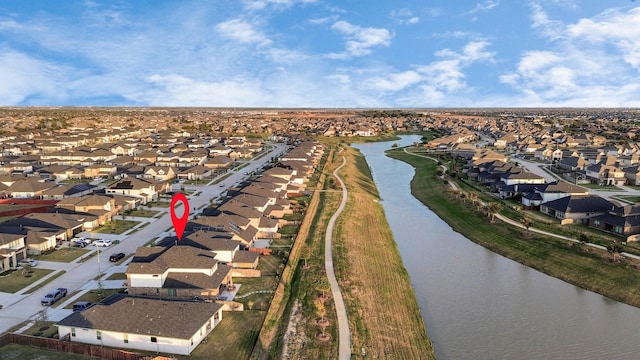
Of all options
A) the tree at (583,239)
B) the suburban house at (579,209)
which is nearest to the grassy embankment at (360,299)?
the tree at (583,239)

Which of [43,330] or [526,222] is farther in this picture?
[526,222]

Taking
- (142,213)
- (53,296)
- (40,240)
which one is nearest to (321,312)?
(53,296)

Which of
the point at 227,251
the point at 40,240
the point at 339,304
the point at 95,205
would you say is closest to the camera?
the point at 339,304

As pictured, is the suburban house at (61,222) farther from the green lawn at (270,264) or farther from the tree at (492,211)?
the tree at (492,211)

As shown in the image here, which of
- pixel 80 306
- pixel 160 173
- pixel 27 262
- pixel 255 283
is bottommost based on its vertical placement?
pixel 255 283

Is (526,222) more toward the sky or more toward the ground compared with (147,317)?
more toward the ground

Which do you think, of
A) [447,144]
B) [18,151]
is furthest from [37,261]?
[447,144]

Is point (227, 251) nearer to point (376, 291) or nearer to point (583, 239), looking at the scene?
point (376, 291)

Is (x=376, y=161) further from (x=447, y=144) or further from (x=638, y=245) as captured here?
(x=638, y=245)
